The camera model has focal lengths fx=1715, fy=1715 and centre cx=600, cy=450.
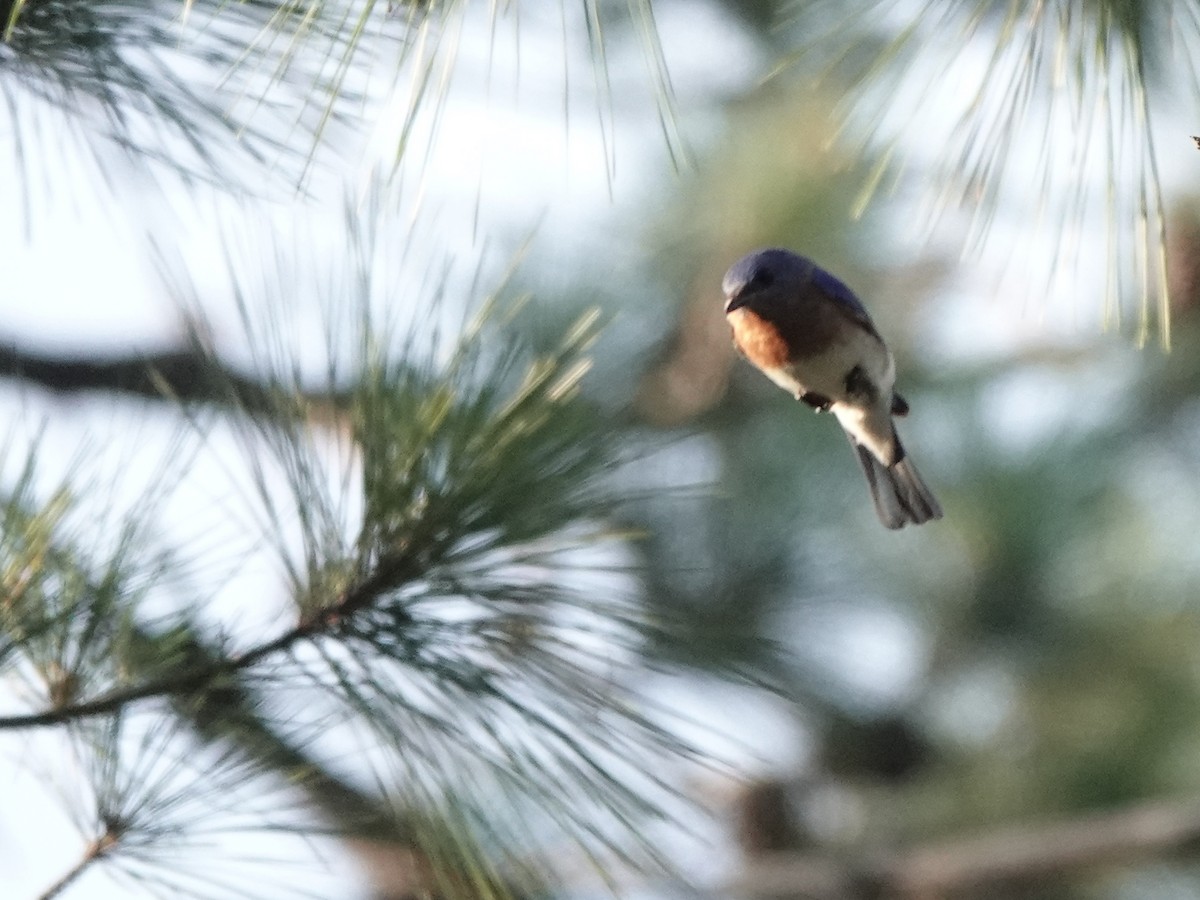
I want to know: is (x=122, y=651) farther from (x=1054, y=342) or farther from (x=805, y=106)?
(x=1054, y=342)

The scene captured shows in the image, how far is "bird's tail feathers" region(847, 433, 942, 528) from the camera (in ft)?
4.85

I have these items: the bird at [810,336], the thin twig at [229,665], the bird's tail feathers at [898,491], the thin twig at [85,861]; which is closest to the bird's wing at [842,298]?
the bird at [810,336]

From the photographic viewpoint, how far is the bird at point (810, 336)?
1306mm

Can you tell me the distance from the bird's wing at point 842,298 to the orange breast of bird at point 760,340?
0.17ft

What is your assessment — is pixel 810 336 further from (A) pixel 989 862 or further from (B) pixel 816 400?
(A) pixel 989 862

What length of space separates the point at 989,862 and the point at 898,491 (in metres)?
0.73

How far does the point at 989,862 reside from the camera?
2059mm

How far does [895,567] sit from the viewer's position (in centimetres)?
283

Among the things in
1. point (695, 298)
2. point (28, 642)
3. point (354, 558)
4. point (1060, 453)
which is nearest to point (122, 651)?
point (28, 642)

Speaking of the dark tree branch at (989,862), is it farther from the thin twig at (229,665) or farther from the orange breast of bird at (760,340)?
the thin twig at (229,665)

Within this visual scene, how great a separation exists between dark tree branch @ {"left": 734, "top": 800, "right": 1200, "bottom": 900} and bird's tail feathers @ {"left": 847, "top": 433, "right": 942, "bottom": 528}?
571mm

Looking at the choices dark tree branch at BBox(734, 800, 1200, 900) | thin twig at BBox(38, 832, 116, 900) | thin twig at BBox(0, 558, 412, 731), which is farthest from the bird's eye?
dark tree branch at BBox(734, 800, 1200, 900)

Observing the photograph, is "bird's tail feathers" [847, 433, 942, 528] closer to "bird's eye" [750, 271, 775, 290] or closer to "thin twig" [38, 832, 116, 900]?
"bird's eye" [750, 271, 775, 290]

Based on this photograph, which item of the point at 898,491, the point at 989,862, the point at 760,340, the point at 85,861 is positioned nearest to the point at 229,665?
the point at 85,861
